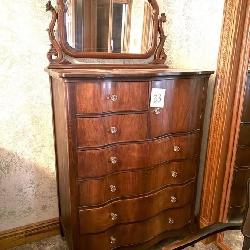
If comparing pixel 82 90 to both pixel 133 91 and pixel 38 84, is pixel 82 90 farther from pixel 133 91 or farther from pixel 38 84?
pixel 38 84

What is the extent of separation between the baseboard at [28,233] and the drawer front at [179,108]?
1.27 meters

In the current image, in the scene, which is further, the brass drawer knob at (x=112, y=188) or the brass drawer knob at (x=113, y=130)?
the brass drawer knob at (x=112, y=188)

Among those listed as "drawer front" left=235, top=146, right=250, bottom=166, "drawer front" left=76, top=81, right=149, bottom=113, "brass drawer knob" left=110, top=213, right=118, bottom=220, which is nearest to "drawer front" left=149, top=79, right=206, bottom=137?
"drawer front" left=76, top=81, right=149, bottom=113

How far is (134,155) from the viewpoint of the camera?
1.72m

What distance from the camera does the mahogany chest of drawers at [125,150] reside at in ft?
5.02

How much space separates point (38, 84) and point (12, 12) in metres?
0.51

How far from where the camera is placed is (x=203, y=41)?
2096 mm

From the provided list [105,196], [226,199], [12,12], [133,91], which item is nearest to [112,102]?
[133,91]

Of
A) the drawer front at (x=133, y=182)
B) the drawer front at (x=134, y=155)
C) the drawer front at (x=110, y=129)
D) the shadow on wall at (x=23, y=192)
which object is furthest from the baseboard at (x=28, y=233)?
the drawer front at (x=110, y=129)

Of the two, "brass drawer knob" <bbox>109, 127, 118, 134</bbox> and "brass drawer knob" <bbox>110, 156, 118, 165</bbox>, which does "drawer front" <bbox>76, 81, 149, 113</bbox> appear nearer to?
"brass drawer knob" <bbox>109, 127, 118, 134</bbox>

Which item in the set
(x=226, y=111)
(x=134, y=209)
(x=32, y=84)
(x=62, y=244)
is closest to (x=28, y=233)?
(x=62, y=244)

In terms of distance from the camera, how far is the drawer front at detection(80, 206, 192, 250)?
69.5 inches

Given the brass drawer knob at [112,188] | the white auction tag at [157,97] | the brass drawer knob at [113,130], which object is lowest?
the brass drawer knob at [112,188]

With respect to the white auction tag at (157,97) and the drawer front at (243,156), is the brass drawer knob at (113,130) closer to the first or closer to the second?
the white auction tag at (157,97)
